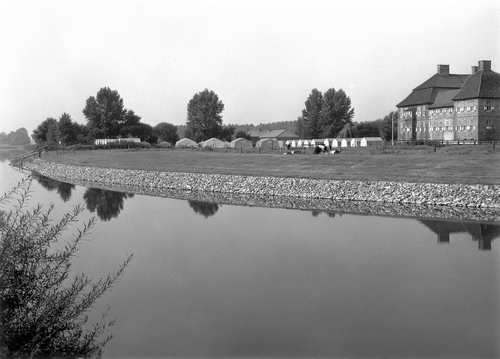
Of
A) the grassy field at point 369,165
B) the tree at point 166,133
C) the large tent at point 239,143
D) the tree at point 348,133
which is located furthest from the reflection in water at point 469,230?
the tree at point 166,133

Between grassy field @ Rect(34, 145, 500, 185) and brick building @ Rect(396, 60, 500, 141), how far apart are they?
68.7 feet

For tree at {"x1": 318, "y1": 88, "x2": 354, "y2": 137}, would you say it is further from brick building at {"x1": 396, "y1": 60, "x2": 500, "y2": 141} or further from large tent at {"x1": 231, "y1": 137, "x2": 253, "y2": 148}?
large tent at {"x1": 231, "y1": 137, "x2": 253, "y2": 148}

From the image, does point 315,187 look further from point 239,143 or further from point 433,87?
point 433,87

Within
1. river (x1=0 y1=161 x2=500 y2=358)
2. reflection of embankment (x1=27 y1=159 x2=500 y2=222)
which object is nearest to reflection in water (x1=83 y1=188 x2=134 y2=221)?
reflection of embankment (x1=27 y1=159 x2=500 y2=222)

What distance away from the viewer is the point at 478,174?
97.8 ft

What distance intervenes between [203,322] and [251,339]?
1.21 meters

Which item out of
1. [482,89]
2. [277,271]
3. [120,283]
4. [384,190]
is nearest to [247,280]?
[277,271]

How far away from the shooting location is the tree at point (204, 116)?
102m

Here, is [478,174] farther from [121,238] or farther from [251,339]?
[251,339]

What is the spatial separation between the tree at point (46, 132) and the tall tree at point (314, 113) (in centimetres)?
4375

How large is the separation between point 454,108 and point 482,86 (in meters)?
4.48

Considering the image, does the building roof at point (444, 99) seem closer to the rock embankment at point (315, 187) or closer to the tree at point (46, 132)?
the rock embankment at point (315, 187)

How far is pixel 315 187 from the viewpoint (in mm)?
32438

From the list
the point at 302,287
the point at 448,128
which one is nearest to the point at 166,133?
the point at 448,128
